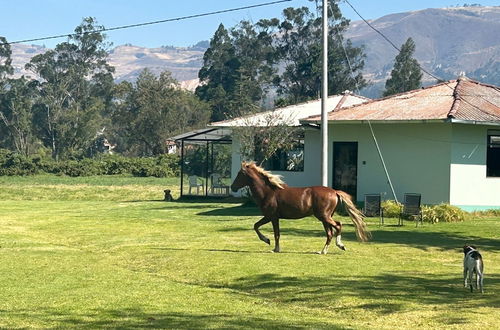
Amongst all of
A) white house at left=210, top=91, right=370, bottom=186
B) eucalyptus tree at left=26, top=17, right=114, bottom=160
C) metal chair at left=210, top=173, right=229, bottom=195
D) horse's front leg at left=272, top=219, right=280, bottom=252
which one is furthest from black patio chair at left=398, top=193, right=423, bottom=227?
eucalyptus tree at left=26, top=17, right=114, bottom=160

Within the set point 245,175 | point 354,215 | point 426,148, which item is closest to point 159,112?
point 426,148

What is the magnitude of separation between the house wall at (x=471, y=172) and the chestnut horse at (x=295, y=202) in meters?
10.2

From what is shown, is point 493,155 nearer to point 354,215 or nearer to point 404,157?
point 404,157

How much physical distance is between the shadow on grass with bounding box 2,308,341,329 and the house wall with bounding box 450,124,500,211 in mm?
16648

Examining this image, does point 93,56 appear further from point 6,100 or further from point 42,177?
point 42,177

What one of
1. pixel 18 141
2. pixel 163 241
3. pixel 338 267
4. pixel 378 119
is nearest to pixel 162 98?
pixel 18 141

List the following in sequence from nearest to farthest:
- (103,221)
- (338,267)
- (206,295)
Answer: (206,295)
(338,267)
(103,221)

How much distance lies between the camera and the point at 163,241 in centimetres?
1952

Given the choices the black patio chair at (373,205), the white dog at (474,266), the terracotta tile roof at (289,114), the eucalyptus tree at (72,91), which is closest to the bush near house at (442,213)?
A: the black patio chair at (373,205)

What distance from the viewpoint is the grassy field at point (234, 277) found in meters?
10.7

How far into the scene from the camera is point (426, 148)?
86.9 ft

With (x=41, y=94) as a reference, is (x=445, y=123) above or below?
below

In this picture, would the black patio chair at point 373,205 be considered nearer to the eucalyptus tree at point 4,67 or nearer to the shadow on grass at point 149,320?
the shadow on grass at point 149,320

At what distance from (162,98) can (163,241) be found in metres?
61.0
